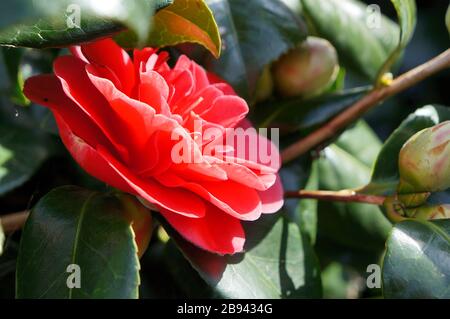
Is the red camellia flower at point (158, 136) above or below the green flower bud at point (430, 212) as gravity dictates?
above

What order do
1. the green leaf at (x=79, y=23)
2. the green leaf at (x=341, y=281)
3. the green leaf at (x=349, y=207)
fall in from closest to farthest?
the green leaf at (x=79, y=23) < the green leaf at (x=349, y=207) < the green leaf at (x=341, y=281)

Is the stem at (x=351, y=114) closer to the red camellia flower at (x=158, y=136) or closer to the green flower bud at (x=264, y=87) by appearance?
the green flower bud at (x=264, y=87)

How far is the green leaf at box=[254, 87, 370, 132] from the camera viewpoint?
3.29ft

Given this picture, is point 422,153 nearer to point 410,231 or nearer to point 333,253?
point 410,231

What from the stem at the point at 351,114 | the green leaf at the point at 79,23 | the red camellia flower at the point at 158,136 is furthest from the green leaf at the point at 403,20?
the green leaf at the point at 79,23

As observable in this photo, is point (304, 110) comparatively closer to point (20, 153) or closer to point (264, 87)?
point (264, 87)

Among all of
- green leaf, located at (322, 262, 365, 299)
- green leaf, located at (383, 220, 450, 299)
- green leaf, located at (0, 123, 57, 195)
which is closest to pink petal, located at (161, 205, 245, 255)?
green leaf, located at (383, 220, 450, 299)

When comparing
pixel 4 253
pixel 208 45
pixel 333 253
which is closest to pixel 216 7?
pixel 208 45

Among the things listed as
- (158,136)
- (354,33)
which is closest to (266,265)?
(158,136)

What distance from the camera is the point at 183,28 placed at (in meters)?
0.77

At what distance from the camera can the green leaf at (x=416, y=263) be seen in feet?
2.28

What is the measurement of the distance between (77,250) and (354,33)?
619 mm

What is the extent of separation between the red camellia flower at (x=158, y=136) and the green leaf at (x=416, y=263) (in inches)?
5.3

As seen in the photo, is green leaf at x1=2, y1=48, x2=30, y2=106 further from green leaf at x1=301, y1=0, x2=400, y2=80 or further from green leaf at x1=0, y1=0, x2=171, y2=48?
green leaf at x1=301, y1=0, x2=400, y2=80
